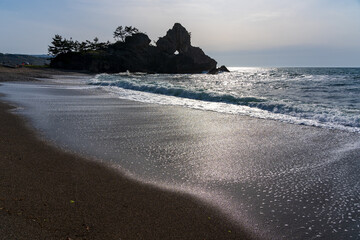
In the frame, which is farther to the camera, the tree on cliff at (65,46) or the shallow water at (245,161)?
the tree on cliff at (65,46)

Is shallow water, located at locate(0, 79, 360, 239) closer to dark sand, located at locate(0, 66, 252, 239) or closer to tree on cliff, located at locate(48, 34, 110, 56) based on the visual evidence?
dark sand, located at locate(0, 66, 252, 239)

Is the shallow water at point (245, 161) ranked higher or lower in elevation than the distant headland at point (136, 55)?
lower

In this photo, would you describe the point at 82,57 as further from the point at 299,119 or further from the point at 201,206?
the point at 201,206

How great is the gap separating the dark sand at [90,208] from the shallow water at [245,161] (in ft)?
1.30

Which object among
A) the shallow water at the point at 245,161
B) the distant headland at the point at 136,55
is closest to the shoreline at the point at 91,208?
the shallow water at the point at 245,161

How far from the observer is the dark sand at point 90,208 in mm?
3176

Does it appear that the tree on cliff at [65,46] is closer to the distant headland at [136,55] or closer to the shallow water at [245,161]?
the distant headland at [136,55]

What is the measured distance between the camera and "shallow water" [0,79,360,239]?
3814mm

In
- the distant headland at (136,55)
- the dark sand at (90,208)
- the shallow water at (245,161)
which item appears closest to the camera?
the dark sand at (90,208)

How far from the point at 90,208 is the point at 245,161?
334cm

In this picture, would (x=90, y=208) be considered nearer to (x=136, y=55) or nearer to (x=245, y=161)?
(x=245, y=161)

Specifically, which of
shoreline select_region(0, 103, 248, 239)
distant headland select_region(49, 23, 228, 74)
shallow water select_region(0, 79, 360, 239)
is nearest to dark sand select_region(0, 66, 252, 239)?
shoreline select_region(0, 103, 248, 239)

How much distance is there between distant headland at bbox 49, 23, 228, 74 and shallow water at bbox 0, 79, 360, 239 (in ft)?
242

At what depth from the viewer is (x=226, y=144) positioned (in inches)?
287
